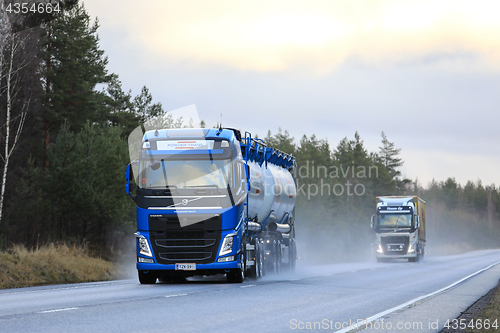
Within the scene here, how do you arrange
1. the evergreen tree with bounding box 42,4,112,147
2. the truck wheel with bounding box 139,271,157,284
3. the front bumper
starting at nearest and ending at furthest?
the front bumper, the truck wheel with bounding box 139,271,157,284, the evergreen tree with bounding box 42,4,112,147

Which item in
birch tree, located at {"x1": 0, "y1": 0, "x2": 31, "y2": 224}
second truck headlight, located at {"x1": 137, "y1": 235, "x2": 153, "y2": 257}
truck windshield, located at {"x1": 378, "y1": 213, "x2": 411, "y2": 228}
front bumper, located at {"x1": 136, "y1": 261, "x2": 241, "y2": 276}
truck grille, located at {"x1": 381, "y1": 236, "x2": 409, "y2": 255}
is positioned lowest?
truck grille, located at {"x1": 381, "y1": 236, "x2": 409, "y2": 255}

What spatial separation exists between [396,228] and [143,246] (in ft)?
93.3

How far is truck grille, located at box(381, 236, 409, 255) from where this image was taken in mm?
42750

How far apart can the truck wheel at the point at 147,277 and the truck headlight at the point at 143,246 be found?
89cm

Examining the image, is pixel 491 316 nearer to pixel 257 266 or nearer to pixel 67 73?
pixel 257 266

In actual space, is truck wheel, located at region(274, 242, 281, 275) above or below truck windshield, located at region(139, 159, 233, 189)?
below

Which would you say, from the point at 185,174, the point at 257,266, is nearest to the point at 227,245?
the point at 185,174

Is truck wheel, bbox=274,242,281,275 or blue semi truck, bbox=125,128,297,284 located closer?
blue semi truck, bbox=125,128,297,284

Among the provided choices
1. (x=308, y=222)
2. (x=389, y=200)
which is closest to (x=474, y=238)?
(x=308, y=222)

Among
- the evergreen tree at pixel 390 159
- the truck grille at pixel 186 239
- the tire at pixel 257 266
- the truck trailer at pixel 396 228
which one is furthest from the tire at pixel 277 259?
the evergreen tree at pixel 390 159

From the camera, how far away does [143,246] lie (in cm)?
1742

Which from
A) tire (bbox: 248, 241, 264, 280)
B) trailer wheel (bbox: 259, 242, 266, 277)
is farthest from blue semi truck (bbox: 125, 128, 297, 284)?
trailer wheel (bbox: 259, 242, 266, 277)

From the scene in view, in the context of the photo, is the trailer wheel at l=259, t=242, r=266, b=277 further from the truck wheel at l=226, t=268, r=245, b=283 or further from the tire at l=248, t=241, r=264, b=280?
the truck wheel at l=226, t=268, r=245, b=283

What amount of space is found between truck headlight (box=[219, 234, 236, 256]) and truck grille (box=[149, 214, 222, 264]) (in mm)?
154
